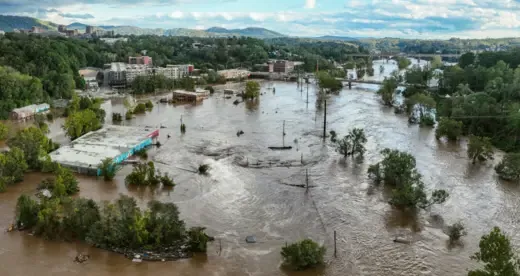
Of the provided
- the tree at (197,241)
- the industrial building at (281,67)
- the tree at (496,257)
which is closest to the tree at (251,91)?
the industrial building at (281,67)

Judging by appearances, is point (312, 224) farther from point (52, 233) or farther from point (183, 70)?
point (183, 70)

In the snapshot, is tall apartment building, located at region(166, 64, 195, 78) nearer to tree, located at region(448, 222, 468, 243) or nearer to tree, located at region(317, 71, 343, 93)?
tree, located at region(317, 71, 343, 93)

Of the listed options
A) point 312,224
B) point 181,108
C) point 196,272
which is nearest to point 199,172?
point 312,224

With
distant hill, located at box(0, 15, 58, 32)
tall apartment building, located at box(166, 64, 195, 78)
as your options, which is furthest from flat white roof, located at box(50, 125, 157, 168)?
distant hill, located at box(0, 15, 58, 32)

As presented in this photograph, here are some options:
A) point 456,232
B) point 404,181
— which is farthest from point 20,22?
point 456,232

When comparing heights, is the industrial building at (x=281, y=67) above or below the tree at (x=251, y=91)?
above

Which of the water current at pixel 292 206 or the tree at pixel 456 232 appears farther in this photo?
the tree at pixel 456 232

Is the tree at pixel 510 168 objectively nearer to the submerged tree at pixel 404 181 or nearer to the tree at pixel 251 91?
the submerged tree at pixel 404 181

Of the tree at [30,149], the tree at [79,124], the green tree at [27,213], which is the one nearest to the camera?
the green tree at [27,213]
